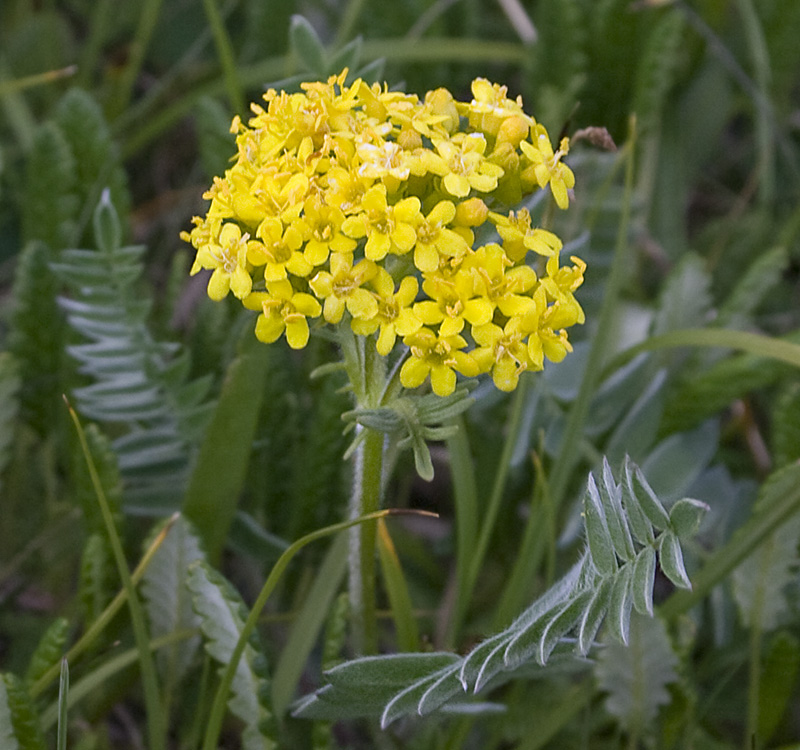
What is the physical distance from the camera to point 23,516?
5.19 ft

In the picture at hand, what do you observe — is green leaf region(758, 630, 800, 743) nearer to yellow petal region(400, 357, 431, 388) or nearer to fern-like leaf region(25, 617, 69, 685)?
yellow petal region(400, 357, 431, 388)

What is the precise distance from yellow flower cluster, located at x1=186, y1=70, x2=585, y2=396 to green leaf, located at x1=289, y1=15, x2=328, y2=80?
37 cm

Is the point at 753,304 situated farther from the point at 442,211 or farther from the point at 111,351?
the point at 111,351

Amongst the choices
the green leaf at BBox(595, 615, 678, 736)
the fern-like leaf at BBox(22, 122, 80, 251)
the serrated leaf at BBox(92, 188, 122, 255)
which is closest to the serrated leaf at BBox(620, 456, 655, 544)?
the green leaf at BBox(595, 615, 678, 736)

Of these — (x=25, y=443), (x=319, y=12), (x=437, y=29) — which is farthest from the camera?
(x=319, y=12)

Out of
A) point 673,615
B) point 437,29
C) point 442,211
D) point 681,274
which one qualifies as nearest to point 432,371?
point 442,211

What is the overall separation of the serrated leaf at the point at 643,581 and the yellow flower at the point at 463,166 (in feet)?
1.21

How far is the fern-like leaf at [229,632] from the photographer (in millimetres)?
1028

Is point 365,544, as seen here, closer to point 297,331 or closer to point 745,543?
point 297,331

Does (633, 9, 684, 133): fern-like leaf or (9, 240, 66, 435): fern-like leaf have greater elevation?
(633, 9, 684, 133): fern-like leaf

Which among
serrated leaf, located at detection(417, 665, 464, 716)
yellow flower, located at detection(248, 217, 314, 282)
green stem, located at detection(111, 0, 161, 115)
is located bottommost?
serrated leaf, located at detection(417, 665, 464, 716)

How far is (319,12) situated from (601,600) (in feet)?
5.73

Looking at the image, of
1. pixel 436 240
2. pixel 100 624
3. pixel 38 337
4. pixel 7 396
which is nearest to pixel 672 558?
pixel 436 240

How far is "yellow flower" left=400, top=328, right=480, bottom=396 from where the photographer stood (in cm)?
83
